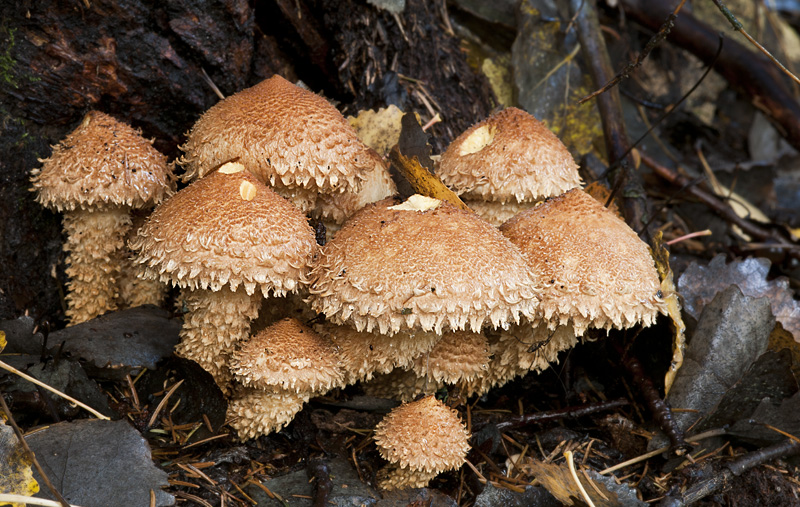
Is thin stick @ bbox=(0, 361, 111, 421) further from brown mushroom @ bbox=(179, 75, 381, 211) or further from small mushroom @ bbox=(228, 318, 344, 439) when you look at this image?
brown mushroom @ bbox=(179, 75, 381, 211)

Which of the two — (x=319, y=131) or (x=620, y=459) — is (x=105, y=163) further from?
(x=620, y=459)

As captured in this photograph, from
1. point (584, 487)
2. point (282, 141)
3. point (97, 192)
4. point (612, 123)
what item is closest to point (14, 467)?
point (97, 192)

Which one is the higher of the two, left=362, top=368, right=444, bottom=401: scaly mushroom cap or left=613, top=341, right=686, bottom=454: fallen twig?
left=613, top=341, right=686, bottom=454: fallen twig

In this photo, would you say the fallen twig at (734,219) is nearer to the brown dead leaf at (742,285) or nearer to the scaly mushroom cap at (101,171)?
the brown dead leaf at (742,285)

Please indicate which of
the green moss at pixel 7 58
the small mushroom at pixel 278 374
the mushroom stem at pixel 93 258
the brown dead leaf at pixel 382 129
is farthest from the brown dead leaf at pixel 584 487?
the green moss at pixel 7 58

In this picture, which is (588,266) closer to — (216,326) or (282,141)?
(282,141)

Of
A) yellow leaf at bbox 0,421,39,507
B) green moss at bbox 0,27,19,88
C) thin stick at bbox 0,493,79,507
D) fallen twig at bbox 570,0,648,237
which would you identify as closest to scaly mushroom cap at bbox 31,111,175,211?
green moss at bbox 0,27,19,88
